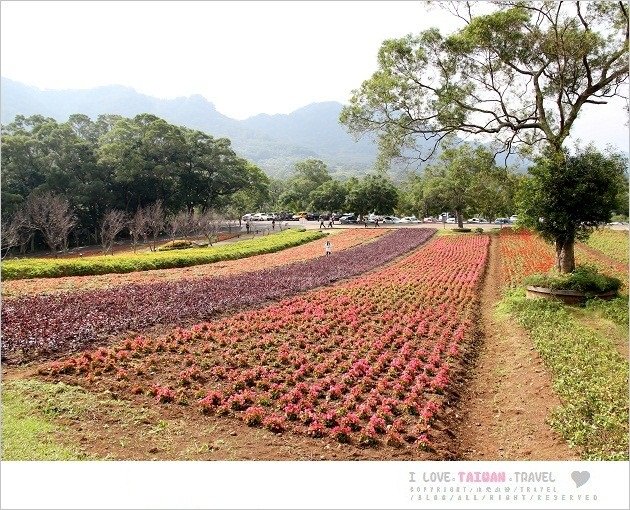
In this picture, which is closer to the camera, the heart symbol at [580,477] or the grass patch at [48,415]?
the heart symbol at [580,477]

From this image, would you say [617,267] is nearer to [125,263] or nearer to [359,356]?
[359,356]

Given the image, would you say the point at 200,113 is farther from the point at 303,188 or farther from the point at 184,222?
the point at 303,188

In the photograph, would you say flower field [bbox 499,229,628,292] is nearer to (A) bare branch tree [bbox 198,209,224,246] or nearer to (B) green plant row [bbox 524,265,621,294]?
(B) green plant row [bbox 524,265,621,294]

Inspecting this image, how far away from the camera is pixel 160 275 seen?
17.5m

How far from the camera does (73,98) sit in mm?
19172

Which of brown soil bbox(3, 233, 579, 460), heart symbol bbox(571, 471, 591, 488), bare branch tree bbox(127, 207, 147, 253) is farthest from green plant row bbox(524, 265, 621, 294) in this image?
bare branch tree bbox(127, 207, 147, 253)

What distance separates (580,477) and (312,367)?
3.97 metres

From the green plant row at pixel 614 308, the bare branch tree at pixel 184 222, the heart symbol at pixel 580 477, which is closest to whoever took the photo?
the heart symbol at pixel 580 477

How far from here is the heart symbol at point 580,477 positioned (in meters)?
4.67

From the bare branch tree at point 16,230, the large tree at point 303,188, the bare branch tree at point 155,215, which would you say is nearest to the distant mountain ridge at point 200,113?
the bare branch tree at point 16,230

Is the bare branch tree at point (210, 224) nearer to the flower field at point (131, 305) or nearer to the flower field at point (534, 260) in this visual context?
the flower field at point (131, 305)

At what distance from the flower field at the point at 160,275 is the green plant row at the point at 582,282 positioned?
36.1 ft

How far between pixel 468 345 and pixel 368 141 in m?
6.93

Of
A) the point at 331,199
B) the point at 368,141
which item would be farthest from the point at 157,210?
the point at 331,199
